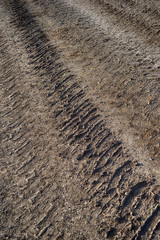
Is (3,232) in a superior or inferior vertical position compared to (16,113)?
inferior

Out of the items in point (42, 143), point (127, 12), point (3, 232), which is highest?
point (127, 12)

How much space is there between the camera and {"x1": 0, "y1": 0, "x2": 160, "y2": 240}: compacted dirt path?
3.89 m

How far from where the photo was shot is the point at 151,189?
405 centimetres

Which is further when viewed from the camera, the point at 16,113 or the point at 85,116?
the point at 16,113

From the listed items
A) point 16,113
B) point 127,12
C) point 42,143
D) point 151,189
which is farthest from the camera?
point 127,12

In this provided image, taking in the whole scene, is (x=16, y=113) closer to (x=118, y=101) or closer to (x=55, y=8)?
(x=118, y=101)

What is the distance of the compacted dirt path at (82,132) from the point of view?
3893 millimetres

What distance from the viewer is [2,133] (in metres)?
5.45

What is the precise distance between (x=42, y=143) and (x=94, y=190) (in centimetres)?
142

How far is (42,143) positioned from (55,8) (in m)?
7.60

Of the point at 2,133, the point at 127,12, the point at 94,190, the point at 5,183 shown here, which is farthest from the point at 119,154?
the point at 127,12

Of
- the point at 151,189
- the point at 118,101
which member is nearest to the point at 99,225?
Result: the point at 151,189

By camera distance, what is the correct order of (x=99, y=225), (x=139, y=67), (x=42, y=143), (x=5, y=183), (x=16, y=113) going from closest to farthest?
1. (x=99, y=225)
2. (x=5, y=183)
3. (x=42, y=143)
4. (x=16, y=113)
5. (x=139, y=67)

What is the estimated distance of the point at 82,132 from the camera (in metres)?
Answer: 5.15
